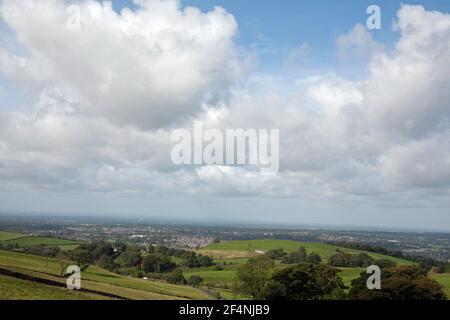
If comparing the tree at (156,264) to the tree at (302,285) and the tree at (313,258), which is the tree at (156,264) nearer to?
the tree at (313,258)

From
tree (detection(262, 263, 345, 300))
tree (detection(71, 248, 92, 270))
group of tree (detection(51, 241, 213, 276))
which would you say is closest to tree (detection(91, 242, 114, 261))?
group of tree (detection(51, 241, 213, 276))

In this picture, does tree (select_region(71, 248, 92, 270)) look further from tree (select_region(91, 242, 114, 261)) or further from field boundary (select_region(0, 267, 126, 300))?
field boundary (select_region(0, 267, 126, 300))

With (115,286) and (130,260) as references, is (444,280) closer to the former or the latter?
(115,286)

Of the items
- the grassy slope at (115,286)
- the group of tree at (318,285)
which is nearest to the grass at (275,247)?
the group of tree at (318,285)
